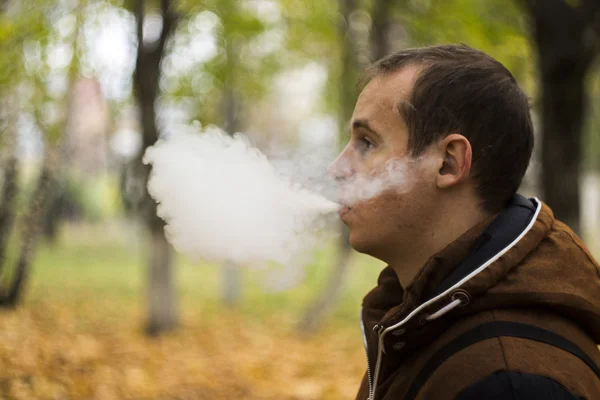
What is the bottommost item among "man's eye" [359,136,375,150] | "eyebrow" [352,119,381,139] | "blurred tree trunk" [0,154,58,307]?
"blurred tree trunk" [0,154,58,307]

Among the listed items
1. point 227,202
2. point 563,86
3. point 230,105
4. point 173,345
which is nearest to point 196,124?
point 227,202

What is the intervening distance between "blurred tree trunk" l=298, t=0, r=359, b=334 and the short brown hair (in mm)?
8781

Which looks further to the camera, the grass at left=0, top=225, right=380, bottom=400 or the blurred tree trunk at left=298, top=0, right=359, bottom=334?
the blurred tree trunk at left=298, top=0, right=359, bottom=334

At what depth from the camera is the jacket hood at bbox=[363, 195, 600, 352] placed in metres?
1.45

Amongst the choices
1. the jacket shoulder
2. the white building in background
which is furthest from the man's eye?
the white building in background

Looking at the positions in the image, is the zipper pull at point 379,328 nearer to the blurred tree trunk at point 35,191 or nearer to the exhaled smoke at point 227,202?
the exhaled smoke at point 227,202

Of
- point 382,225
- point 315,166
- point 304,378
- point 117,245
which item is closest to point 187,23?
point 304,378

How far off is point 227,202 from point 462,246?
32.6 inches

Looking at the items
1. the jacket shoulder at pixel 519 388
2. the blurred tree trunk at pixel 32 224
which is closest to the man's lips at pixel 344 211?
the jacket shoulder at pixel 519 388

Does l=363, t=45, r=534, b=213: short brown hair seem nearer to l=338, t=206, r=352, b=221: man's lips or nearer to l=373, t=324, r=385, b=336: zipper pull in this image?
l=338, t=206, r=352, b=221: man's lips

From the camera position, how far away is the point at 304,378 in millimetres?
7480

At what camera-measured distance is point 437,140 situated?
5.41ft

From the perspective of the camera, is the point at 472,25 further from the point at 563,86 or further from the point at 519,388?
the point at 519,388

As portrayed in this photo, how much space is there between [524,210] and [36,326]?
27.6ft
